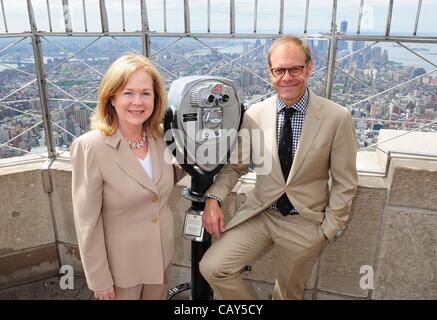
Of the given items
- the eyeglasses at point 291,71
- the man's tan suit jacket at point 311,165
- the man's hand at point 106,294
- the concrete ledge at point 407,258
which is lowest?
the concrete ledge at point 407,258

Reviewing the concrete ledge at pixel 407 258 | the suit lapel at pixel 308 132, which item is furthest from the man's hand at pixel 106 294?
the concrete ledge at pixel 407 258

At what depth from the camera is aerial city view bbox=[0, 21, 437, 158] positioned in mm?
2389

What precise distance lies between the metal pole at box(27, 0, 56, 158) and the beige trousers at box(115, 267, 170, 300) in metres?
1.50

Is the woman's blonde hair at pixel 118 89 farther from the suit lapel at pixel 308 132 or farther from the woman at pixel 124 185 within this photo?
the suit lapel at pixel 308 132

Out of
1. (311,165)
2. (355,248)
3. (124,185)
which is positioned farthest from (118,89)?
(355,248)

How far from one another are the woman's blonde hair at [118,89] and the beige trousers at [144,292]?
0.73 metres

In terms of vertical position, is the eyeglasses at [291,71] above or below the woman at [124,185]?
above

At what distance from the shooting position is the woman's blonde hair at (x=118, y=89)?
1.62 metres

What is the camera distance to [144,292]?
191 cm

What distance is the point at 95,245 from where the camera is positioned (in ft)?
5.46

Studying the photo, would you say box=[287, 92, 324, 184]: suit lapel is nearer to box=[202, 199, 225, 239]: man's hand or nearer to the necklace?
box=[202, 199, 225, 239]: man's hand

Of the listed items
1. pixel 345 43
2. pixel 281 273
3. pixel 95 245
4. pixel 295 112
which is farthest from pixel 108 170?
pixel 345 43

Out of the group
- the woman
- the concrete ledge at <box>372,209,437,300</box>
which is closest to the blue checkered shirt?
the woman

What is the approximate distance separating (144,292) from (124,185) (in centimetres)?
61
